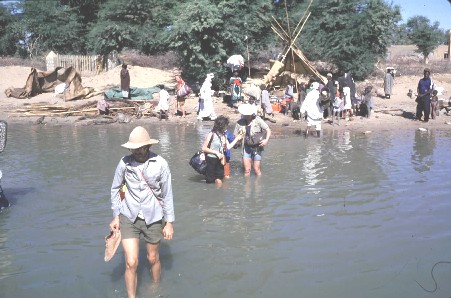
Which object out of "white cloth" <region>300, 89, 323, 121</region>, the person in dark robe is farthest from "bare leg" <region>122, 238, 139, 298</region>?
the person in dark robe

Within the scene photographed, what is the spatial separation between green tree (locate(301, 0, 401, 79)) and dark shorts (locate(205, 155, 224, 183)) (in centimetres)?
1661

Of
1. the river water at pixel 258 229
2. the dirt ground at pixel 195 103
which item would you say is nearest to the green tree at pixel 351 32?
the dirt ground at pixel 195 103

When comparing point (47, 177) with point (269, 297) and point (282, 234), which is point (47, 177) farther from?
point (269, 297)

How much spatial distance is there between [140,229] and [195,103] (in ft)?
55.2

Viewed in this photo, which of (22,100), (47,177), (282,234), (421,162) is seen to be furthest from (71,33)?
(282,234)

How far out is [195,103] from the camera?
21328mm

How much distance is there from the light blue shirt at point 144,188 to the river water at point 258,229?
93 cm

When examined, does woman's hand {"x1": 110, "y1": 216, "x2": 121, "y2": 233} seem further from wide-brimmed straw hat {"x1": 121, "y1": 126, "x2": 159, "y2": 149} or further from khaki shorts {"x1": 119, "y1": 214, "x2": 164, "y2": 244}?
wide-brimmed straw hat {"x1": 121, "y1": 126, "x2": 159, "y2": 149}

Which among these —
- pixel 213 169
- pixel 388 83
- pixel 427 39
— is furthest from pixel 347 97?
pixel 427 39

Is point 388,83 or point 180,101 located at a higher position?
point 388,83

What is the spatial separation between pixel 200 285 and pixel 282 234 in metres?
1.74

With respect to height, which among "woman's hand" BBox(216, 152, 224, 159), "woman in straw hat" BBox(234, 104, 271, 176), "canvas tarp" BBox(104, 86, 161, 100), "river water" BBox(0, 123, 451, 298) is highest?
"canvas tarp" BBox(104, 86, 161, 100)

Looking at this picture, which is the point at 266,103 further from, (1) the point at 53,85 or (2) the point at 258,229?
(1) the point at 53,85

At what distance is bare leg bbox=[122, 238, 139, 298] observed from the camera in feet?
15.0
